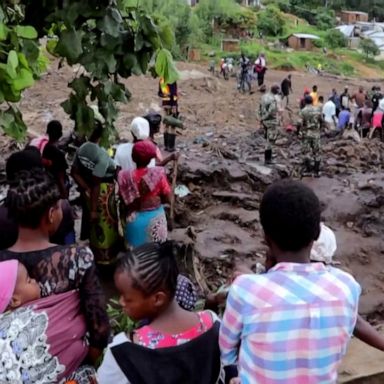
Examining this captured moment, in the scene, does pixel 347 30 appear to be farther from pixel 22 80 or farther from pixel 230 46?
pixel 22 80

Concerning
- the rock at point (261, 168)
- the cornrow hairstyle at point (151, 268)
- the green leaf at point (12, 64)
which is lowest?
the rock at point (261, 168)

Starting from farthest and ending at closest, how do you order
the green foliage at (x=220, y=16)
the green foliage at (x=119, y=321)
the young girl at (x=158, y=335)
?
the green foliage at (x=220, y=16) → the green foliage at (x=119, y=321) → the young girl at (x=158, y=335)

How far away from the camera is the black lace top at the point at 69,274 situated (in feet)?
7.66

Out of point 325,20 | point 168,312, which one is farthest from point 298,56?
point 168,312

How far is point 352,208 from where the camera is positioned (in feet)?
31.0

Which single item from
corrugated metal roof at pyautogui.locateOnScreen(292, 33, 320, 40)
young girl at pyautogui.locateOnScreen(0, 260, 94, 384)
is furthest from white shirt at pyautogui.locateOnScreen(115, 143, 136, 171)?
corrugated metal roof at pyautogui.locateOnScreen(292, 33, 320, 40)

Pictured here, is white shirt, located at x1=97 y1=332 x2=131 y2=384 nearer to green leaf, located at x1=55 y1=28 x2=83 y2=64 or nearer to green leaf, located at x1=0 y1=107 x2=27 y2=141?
green leaf, located at x1=0 y1=107 x2=27 y2=141

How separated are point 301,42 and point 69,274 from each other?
46557 millimetres

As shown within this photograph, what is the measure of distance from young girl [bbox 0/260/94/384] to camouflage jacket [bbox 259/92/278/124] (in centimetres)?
982

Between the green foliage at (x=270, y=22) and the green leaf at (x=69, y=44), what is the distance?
149 ft

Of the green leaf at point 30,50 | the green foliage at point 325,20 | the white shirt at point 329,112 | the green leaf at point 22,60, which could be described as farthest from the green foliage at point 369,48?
the green leaf at point 22,60

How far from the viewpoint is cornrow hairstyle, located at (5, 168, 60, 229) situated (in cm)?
239

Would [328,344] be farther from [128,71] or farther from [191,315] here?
[128,71]

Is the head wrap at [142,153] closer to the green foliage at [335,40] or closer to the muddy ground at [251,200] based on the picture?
the muddy ground at [251,200]
